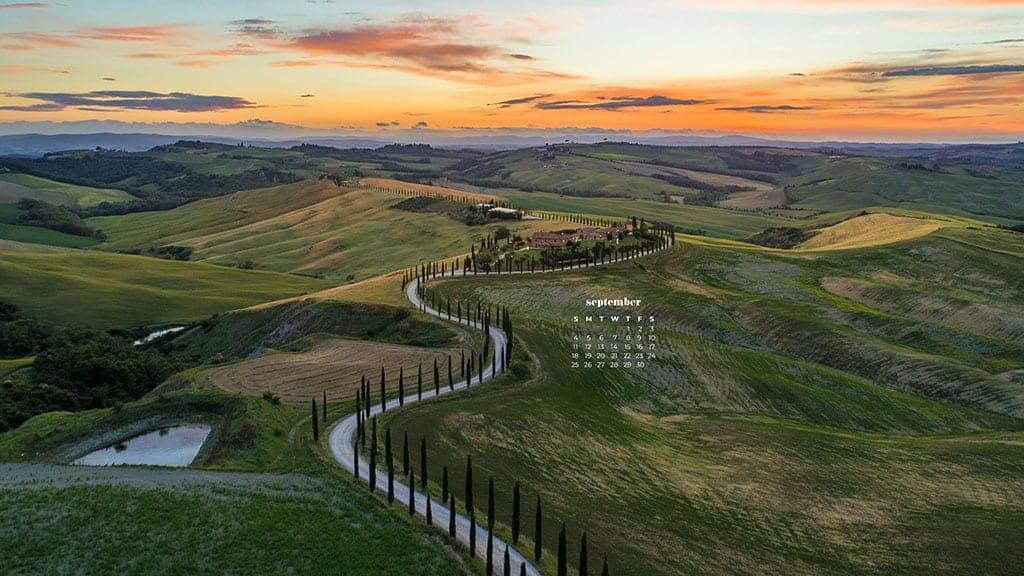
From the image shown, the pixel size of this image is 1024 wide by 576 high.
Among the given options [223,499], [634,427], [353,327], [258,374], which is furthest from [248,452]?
[353,327]

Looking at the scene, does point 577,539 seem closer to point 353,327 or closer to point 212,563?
point 212,563

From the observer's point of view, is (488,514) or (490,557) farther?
(488,514)

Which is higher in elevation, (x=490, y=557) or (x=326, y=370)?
(x=490, y=557)

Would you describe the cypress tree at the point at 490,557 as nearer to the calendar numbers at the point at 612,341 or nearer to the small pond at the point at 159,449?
the small pond at the point at 159,449

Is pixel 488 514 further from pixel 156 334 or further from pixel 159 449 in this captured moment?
pixel 156 334

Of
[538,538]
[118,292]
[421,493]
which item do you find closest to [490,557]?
[538,538]

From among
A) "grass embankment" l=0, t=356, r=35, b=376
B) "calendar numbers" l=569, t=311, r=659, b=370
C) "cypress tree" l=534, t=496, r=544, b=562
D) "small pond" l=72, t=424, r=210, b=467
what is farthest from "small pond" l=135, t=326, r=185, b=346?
"cypress tree" l=534, t=496, r=544, b=562

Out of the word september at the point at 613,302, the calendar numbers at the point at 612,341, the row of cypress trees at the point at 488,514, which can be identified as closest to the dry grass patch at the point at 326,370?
the calendar numbers at the point at 612,341
